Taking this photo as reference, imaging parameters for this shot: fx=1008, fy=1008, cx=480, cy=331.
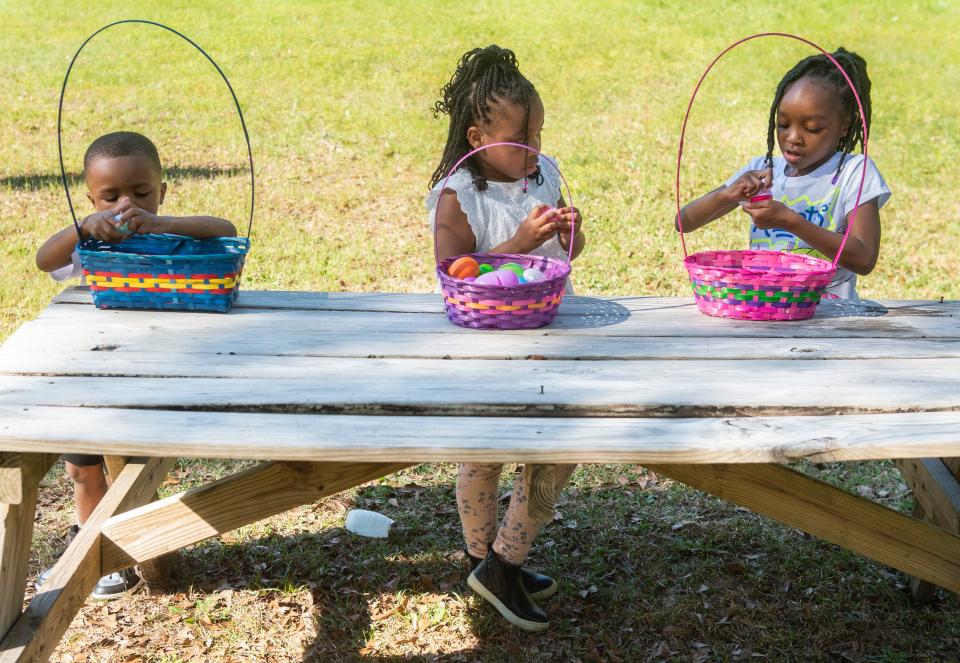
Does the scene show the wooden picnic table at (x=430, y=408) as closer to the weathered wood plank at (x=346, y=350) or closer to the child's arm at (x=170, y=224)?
the weathered wood plank at (x=346, y=350)

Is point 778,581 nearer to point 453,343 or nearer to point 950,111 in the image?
point 453,343

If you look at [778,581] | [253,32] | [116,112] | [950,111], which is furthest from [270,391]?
[253,32]

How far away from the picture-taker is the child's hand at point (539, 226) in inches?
100.0

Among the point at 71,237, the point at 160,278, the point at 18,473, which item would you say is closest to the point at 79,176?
the point at 71,237

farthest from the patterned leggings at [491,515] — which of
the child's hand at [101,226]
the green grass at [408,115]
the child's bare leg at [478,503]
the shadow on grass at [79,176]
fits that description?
the shadow on grass at [79,176]

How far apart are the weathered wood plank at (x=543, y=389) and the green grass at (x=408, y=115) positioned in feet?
10.3

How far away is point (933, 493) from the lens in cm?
278

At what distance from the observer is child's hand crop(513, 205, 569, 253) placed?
2539 mm

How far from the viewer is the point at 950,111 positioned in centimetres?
941

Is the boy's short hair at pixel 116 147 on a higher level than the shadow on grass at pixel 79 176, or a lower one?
higher

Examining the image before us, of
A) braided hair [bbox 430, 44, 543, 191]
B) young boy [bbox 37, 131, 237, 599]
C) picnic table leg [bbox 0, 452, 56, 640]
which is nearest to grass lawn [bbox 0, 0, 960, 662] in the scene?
young boy [bbox 37, 131, 237, 599]

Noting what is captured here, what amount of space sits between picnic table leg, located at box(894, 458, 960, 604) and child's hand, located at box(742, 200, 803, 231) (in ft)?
2.36

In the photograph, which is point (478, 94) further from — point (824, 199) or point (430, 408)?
point (430, 408)

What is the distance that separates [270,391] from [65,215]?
207 inches
